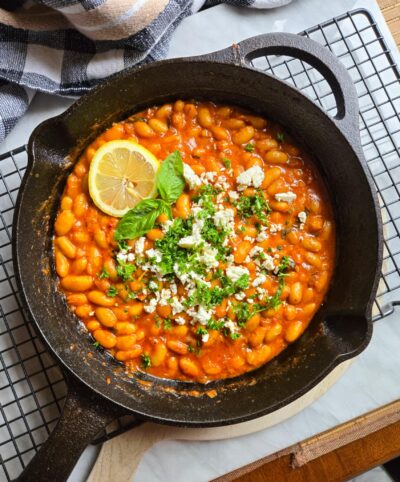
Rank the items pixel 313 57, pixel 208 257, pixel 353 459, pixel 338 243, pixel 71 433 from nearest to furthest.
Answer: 1. pixel 71 433
2. pixel 313 57
3. pixel 208 257
4. pixel 338 243
5. pixel 353 459

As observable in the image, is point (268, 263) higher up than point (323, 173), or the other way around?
point (323, 173)

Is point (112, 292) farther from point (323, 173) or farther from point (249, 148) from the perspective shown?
point (323, 173)

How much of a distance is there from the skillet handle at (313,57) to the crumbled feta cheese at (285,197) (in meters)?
0.38

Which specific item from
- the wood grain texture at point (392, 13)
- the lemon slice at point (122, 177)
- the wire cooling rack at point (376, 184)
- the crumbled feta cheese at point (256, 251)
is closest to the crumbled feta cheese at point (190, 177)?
the lemon slice at point (122, 177)

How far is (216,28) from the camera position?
3.38 metres

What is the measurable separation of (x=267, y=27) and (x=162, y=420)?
202 cm

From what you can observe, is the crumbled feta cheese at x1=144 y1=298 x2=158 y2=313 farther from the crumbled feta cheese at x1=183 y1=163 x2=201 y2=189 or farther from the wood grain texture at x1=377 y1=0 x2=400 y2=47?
the wood grain texture at x1=377 y1=0 x2=400 y2=47

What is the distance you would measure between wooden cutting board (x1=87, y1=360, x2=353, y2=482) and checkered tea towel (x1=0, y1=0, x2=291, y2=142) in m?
1.59

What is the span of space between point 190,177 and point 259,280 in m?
0.57

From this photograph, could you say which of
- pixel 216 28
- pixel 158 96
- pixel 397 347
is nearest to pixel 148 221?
pixel 158 96

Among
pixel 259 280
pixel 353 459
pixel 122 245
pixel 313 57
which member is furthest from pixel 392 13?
pixel 353 459

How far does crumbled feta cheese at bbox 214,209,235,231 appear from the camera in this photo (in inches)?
119

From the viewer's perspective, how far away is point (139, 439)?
124 inches

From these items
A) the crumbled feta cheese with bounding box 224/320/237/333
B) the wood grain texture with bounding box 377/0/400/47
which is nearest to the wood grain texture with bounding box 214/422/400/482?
the crumbled feta cheese with bounding box 224/320/237/333
